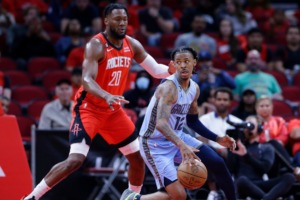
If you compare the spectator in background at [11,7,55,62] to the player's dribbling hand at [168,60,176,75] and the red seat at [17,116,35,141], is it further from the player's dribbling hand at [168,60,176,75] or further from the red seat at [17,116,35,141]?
the player's dribbling hand at [168,60,176,75]

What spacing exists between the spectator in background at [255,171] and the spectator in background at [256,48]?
3.60 m

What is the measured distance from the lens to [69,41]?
573 inches

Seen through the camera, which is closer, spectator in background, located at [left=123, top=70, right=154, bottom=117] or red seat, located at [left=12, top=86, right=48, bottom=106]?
spectator in background, located at [left=123, top=70, right=154, bottom=117]

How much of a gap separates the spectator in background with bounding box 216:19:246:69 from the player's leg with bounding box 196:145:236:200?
260 inches

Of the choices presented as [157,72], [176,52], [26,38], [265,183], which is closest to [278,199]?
[265,183]

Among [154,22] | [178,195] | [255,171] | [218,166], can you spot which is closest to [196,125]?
[218,166]

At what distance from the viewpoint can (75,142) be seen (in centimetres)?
879

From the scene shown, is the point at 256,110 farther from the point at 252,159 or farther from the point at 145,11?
the point at 145,11

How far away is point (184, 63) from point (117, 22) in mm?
1085

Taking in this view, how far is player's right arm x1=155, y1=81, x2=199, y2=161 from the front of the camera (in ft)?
25.8

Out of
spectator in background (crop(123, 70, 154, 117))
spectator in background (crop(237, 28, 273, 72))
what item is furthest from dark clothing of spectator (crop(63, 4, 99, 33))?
spectator in background (crop(123, 70, 154, 117))

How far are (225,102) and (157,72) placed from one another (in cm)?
225

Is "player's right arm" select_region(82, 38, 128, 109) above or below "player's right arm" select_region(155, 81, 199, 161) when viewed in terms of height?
above

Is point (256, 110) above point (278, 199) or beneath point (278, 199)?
above
